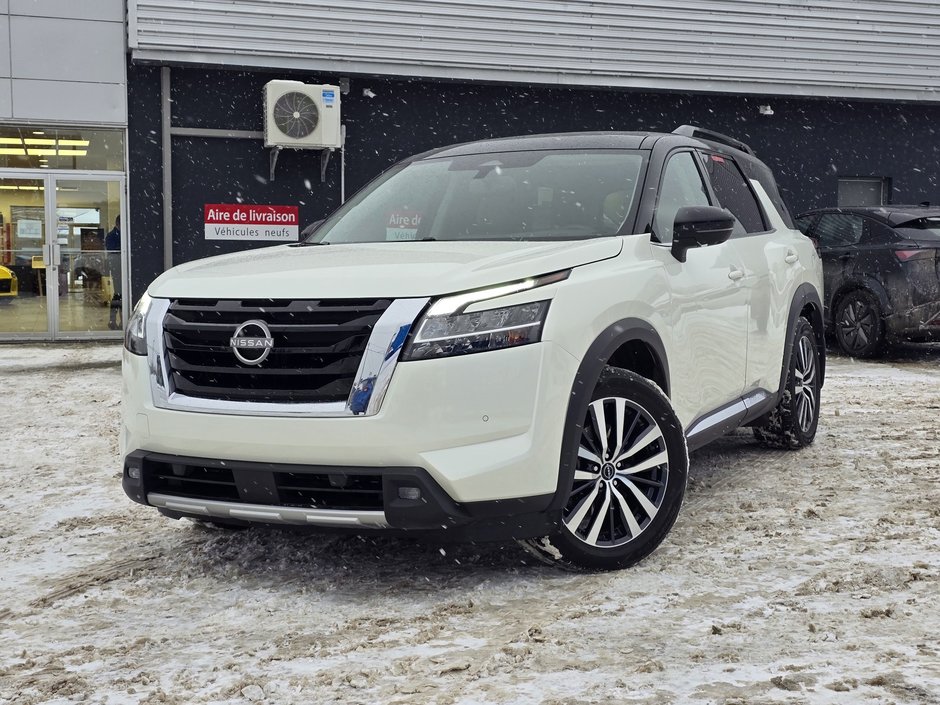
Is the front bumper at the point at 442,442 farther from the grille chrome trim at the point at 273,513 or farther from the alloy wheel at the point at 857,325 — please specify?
the alloy wheel at the point at 857,325

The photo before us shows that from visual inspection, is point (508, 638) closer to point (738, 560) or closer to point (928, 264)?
point (738, 560)

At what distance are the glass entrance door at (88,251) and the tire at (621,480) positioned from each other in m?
12.1

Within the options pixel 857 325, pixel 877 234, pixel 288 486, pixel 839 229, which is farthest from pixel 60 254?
pixel 288 486

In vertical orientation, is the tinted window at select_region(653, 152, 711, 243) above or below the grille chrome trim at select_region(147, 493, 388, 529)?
above

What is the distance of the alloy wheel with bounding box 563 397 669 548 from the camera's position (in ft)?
13.0

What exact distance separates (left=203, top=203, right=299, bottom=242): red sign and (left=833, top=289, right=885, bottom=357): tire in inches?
301

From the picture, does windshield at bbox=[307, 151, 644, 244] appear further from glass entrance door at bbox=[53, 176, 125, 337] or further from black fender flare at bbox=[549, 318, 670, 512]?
glass entrance door at bbox=[53, 176, 125, 337]

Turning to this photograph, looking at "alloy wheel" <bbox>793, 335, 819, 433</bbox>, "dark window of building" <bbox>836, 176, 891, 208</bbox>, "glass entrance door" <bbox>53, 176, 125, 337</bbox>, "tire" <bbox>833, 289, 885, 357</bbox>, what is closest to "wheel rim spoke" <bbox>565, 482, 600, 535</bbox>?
"alloy wheel" <bbox>793, 335, 819, 433</bbox>

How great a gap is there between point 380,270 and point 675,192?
1815 millimetres

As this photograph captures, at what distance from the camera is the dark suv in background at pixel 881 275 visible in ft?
35.5

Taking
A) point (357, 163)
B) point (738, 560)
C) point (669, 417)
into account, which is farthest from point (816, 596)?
point (357, 163)

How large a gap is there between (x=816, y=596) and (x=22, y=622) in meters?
2.68

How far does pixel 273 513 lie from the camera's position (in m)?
3.71

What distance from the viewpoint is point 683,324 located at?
4.62 metres
